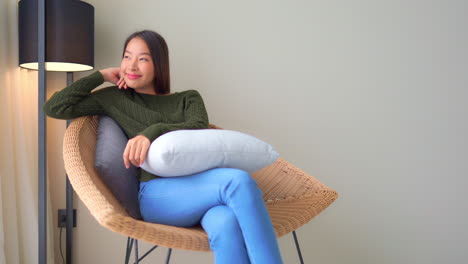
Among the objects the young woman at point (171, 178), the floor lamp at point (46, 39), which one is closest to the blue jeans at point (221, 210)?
the young woman at point (171, 178)

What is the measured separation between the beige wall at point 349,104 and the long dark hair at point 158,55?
1.24 ft

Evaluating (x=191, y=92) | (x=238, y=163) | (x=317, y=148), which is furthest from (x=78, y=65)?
(x=317, y=148)

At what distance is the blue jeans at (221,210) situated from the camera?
1.07 m

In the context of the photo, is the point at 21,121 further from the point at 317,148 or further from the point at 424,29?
the point at 424,29

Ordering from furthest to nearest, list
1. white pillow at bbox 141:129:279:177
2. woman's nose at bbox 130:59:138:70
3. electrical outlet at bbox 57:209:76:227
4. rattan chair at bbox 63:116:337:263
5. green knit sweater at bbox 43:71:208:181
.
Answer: electrical outlet at bbox 57:209:76:227
woman's nose at bbox 130:59:138:70
green knit sweater at bbox 43:71:208:181
white pillow at bbox 141:129:279:177
rattan chair at bbox 63:116:337:263

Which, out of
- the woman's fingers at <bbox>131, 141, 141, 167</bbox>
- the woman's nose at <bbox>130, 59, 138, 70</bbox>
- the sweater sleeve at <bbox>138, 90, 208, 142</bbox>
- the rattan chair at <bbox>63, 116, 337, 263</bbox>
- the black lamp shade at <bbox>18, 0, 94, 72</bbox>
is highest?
the black lamp shade at <bbox>18, 0, 94, 72</bbox>

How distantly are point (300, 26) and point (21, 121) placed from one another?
1.26 m

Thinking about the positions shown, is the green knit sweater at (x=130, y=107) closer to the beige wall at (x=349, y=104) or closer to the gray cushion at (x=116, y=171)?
the gray cushion at (x=116, y=171)

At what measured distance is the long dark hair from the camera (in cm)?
151

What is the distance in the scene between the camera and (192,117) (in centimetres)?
146

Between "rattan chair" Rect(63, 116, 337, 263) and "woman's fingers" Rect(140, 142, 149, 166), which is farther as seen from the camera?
"woman's fingers" Rect(140, 142, 149, 166)

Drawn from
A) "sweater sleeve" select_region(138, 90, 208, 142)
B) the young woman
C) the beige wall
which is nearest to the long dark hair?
the young woman

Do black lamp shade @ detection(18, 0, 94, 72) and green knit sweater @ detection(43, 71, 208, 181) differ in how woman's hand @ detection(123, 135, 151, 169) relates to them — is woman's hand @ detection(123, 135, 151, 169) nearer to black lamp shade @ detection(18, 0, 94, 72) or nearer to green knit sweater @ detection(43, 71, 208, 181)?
green knit sweater @ detection(43, 71, 208, 181)

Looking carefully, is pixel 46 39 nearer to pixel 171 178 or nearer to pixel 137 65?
pixel 137 65
